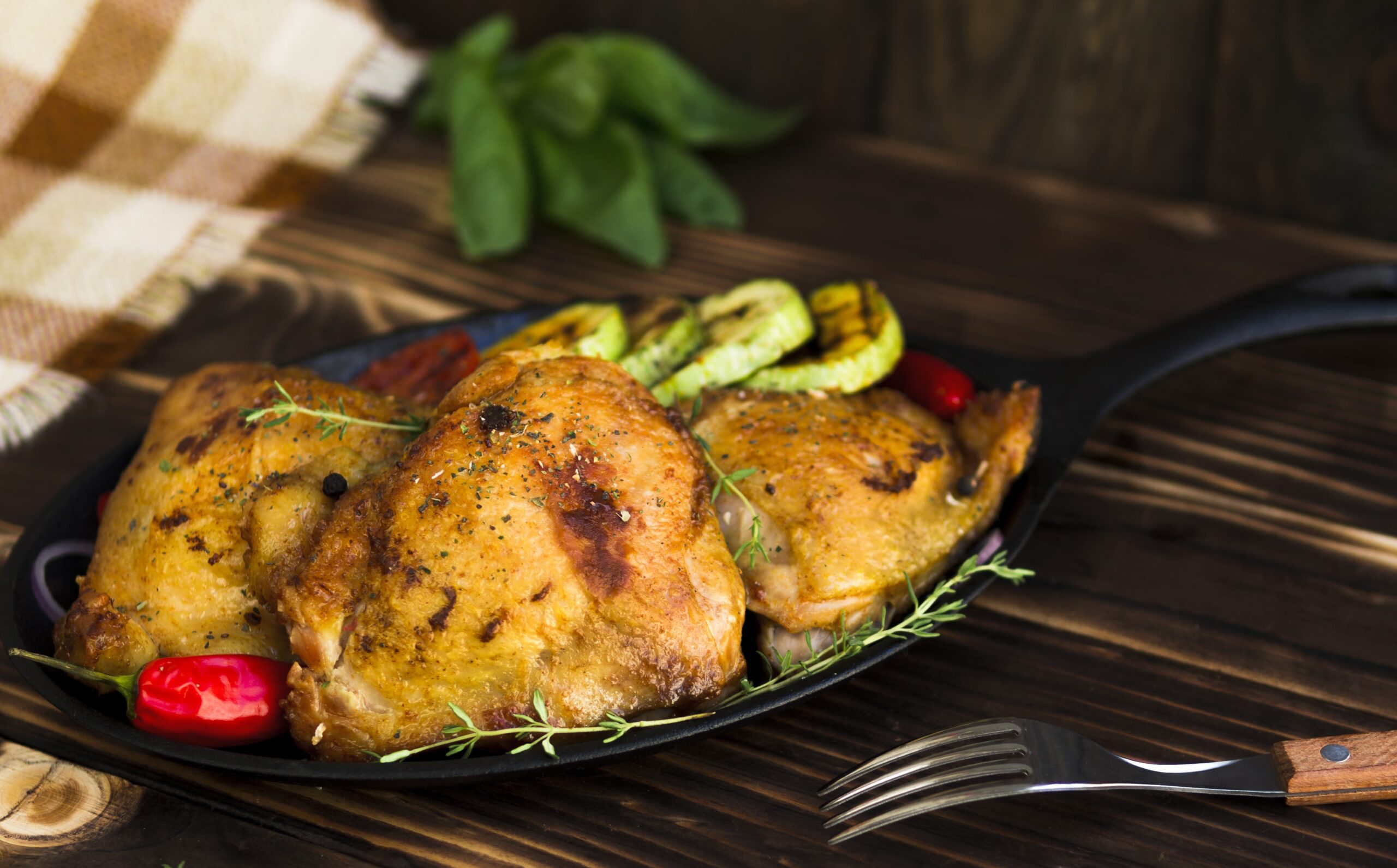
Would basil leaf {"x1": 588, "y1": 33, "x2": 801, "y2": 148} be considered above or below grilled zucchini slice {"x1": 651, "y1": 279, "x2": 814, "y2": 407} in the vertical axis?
above

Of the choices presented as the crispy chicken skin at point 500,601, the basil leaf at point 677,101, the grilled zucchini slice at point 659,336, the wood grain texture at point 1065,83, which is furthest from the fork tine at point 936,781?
the wood grain texture at point 1065,83

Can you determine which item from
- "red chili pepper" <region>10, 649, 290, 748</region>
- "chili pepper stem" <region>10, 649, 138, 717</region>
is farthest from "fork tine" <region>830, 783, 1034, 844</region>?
"chili pepper stem" <region>10, 649, 138, 717</region>

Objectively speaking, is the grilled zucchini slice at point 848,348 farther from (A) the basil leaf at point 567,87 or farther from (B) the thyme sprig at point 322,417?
(A) the basil leaf at point 567,87

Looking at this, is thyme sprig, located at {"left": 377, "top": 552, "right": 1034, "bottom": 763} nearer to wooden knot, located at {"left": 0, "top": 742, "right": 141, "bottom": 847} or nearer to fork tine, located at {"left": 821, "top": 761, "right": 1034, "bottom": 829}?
fork tine, located at {"left": 821, "top": 761, "right": 1034, "bottom": 829}

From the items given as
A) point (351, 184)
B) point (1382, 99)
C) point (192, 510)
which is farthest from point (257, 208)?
point (1382, 99)

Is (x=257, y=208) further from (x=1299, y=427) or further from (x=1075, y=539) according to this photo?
(x=1299, y=427)

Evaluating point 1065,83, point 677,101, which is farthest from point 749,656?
point 1065,83

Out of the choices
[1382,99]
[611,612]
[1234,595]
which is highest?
[1382,99]
